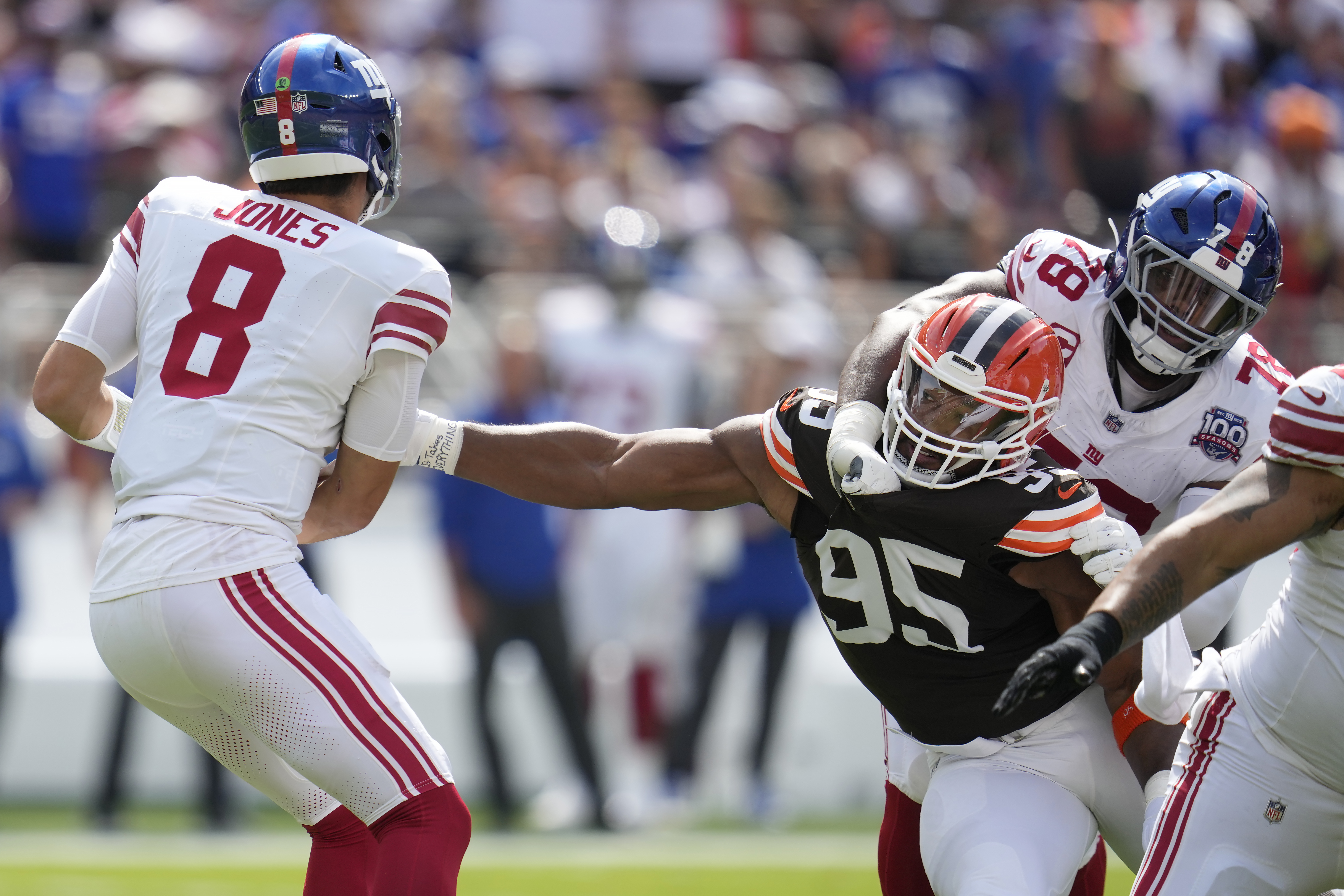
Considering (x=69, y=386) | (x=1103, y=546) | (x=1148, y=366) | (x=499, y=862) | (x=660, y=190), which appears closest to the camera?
(x=1103, y=546)

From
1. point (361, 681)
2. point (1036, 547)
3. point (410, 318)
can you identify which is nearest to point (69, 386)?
point (410, 318)

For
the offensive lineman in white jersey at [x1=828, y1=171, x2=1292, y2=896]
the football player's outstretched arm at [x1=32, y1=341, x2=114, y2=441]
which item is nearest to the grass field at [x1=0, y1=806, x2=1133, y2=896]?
the offensive lineman in white jersey at [x1=828, y1=171, x2=1292, y2=896]

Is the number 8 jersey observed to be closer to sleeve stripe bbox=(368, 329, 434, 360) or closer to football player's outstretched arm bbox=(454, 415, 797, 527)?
sleeve stripe bbox=(368, 329, 434, 360)

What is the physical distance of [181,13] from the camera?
9.79 meters

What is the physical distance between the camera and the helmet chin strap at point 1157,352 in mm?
3557

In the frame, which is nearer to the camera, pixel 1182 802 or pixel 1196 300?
pixel 1182 802

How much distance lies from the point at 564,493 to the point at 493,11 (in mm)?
7289

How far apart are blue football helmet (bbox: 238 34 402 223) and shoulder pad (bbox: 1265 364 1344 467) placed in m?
1.91

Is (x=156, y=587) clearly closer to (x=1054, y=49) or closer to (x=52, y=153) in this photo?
(x=52, y=153)

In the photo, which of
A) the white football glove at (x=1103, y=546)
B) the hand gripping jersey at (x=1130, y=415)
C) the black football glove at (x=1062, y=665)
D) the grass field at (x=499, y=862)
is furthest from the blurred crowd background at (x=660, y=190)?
the black football glove at (x=1062, y=665)

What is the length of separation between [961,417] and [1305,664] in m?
0.83

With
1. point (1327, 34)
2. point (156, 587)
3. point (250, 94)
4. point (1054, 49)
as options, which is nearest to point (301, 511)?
point (156, 587)

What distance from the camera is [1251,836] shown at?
3.16 m

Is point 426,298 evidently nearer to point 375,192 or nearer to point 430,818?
point 375,192
